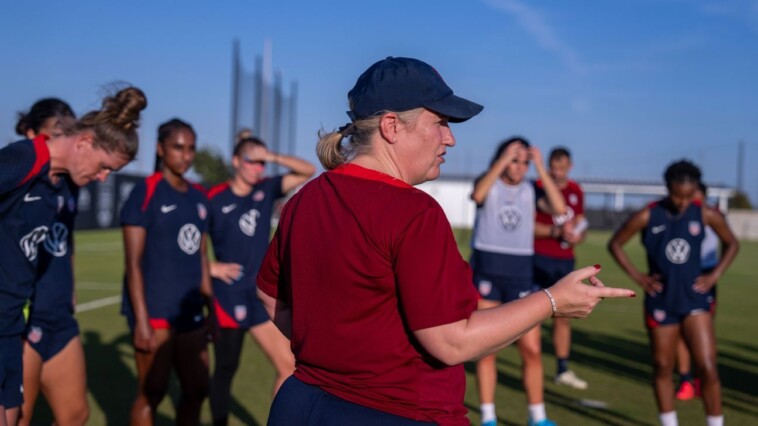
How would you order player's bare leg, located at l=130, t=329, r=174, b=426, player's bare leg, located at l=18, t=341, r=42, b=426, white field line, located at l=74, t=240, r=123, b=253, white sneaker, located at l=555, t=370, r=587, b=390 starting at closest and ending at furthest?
player's bare leg, located at l=18, t=341, r=42, b=426, player's bare leg, located at l=130, t=329, r=174, b=426, white sneaker, located at l=555, t=370, r=587, b=390, white field line, located at l=74, t=240, r=123, b=253

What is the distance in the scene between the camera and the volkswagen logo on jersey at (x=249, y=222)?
23.7ft

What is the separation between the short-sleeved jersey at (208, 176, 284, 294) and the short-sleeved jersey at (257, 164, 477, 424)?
4312 millimetres

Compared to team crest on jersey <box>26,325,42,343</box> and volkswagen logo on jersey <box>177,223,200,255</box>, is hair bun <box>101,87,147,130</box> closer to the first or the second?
volkswagen logo on jersey <box>177,223,200,255</box>

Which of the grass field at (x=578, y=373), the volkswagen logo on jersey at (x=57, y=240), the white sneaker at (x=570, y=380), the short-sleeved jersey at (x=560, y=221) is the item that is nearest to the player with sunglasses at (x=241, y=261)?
the grass field at (x=578, y=373)

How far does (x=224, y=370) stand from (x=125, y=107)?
257cm

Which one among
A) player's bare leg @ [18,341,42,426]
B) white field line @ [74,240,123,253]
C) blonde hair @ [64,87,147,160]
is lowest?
white field line @ [74,240,123,253]

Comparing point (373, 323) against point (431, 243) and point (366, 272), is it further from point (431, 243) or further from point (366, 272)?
point (431, 243)

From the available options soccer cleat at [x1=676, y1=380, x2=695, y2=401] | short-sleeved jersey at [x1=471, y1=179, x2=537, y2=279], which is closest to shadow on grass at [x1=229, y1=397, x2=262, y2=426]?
short-sleeved jersey at [x1=471, y1=179, x2=537, y2=279]


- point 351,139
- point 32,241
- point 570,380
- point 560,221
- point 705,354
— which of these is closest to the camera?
point 351,139

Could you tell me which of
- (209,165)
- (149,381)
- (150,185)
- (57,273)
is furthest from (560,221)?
(209,165)

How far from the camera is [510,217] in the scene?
796 cm

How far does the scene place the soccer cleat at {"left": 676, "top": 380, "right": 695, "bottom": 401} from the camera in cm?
908

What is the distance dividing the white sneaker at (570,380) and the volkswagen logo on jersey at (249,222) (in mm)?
4265

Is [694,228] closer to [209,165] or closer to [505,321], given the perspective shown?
[505,321]
